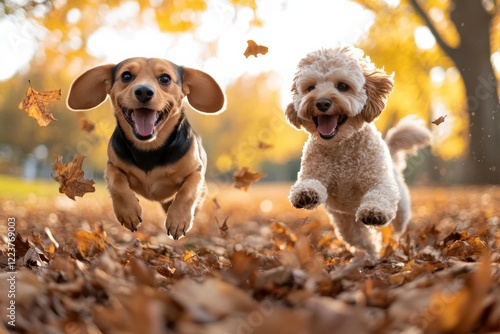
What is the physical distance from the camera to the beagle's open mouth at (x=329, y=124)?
12.5 feet

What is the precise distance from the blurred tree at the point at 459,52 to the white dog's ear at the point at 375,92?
416 centimetres

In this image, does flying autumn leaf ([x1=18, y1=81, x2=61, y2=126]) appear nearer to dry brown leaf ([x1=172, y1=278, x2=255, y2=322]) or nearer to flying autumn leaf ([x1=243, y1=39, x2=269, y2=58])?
flying autumn leaf ([x1=243, y1=39, x2=269, y2=58])

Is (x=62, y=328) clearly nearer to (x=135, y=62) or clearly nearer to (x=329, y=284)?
(x=329, y=284)

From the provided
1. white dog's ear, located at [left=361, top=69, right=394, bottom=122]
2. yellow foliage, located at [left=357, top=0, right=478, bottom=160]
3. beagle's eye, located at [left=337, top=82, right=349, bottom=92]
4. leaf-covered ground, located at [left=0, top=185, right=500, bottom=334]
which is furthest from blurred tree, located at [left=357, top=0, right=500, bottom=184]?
leaf-covered ground, located at [left=0, top=185, right=500, bottom=334]

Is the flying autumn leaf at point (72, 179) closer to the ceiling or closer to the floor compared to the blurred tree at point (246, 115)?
closer to the floor

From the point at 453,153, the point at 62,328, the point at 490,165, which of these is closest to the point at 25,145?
the point at 453,153

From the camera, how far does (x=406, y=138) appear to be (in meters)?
5.12

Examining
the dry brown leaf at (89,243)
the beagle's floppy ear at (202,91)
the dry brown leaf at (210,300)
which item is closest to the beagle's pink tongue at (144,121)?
the beagle's floppy ear at (202,91)

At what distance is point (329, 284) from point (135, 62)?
2.31m

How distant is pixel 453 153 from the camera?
24875 mm

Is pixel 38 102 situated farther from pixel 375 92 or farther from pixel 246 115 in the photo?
pixel 246 115

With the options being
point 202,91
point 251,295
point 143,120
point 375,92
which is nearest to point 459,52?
point 375,92

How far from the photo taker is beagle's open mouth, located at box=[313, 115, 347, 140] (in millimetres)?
3805

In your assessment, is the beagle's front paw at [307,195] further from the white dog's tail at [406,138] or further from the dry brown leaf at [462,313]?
the dry brown leaf at [462,313]
